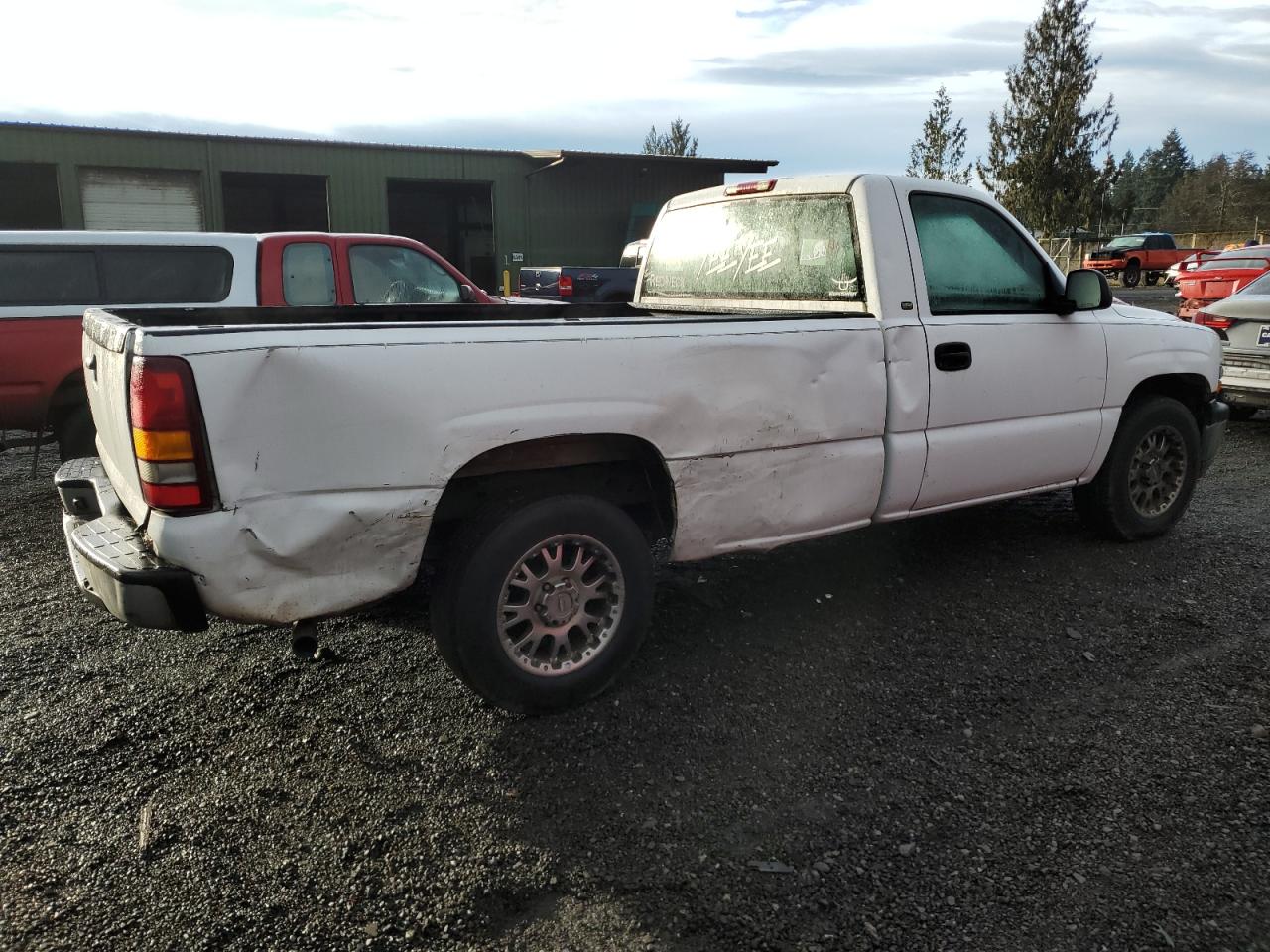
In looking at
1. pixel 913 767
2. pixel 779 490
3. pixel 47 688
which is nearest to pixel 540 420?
pixel 779 490

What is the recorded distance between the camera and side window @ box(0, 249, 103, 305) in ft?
21.8

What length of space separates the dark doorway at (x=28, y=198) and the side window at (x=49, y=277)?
68.1 feet

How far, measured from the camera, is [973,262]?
14.4 ft

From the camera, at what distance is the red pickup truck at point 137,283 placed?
6.47 m

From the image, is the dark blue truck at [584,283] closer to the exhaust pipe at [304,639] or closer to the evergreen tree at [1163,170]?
the exhaust pipe at [304,639]

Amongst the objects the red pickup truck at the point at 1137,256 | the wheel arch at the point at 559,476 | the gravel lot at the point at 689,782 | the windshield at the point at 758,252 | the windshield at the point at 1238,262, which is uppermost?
the red pickup truck at the point at 1137,256

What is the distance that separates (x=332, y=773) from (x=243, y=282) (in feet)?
18.3

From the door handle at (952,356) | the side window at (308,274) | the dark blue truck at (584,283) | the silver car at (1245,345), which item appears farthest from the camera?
the dark blue truck at (584,283)

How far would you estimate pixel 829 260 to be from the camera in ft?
13.8

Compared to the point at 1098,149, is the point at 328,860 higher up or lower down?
lower down

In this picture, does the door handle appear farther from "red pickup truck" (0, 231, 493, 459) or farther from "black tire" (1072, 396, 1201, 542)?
"red pickup truck" (0, 231, 493, 459)

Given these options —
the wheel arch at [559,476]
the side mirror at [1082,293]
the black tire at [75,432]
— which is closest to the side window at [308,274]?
the black tire at [75,432]

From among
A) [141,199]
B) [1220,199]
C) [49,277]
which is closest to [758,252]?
[49,277]

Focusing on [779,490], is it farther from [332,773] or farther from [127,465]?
[127,465]
